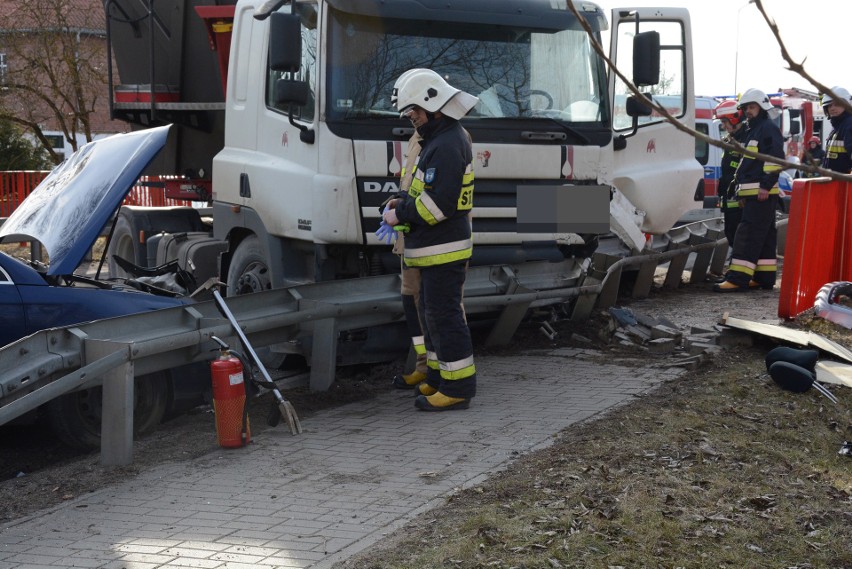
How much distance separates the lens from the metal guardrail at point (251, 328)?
5.40 m

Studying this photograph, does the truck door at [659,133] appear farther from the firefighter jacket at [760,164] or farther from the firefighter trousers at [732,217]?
the firefighter trousers at [732,217]

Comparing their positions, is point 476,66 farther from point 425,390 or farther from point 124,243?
point 124,243

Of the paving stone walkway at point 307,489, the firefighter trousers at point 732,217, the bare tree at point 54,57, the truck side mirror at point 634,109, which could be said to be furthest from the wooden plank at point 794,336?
the bare tree at point 54,57

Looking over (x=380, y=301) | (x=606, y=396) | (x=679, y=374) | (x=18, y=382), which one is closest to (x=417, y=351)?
(x=380, y=301)

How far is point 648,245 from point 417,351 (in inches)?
174

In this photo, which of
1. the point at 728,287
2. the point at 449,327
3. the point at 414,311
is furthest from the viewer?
the point at 728,287

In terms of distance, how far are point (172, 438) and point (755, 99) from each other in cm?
794

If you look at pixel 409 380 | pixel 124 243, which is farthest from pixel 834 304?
pixel 124 243

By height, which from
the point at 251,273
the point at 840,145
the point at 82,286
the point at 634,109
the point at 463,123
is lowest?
the point at 251,273

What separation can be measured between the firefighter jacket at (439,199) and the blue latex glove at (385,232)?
242 mm

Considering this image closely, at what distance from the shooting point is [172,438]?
253 inches

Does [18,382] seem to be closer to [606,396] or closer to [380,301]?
[380,301]

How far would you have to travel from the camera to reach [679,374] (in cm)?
794

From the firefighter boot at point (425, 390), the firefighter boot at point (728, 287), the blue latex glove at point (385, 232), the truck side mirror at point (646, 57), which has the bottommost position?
the firefighter boot at point (425, 390)
